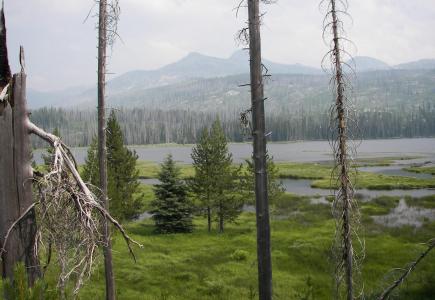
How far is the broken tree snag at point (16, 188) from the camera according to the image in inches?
194

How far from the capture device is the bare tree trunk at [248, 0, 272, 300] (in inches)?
370

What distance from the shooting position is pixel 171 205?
1597 inches

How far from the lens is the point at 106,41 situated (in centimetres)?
1388

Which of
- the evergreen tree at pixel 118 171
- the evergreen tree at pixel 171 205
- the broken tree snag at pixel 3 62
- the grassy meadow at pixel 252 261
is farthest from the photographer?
the evergreen tree at pixel 171 205

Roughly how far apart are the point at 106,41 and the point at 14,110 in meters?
9.55

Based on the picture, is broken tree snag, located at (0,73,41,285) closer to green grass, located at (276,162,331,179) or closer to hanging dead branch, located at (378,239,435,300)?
hanging dead branch, located at (378,239,435,300)

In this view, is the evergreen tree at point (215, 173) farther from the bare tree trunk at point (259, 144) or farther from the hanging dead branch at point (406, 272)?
the hanging dead branch at point (406, 272)

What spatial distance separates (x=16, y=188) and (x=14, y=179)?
119 mm

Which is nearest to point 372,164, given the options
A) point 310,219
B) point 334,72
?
point 310,219

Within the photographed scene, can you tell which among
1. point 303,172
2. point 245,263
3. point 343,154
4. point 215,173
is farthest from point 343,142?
point 303,172

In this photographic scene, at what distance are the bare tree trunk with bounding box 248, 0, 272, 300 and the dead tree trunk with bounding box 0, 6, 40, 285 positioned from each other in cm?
553

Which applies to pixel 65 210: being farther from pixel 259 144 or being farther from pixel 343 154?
pixel 343 154

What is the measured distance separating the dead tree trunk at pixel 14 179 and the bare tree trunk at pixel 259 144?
5528 mm

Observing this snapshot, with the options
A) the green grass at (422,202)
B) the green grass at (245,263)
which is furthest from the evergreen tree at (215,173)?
the green grass at (422,202)
